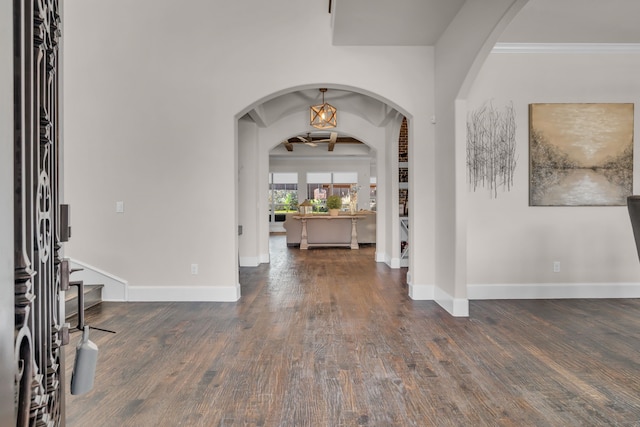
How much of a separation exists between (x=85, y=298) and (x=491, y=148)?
4.44m

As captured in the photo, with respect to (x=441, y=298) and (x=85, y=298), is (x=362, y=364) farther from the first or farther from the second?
(x=85, y=298)

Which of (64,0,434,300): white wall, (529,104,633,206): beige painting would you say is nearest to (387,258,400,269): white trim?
(529,104,633,206): beige painting

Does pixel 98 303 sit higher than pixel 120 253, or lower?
lower

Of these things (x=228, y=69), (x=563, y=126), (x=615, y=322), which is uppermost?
(x=228, y=69)

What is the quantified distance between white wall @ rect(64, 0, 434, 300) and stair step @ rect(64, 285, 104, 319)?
0.82 feet

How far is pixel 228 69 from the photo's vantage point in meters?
4.21

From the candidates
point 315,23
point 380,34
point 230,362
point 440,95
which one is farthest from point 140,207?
point 440,95

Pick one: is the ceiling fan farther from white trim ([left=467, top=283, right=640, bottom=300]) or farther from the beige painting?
white trim ([left=467, top=283, right=640, bottom=300])

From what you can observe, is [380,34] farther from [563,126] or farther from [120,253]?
[120,253]

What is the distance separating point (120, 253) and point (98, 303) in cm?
55

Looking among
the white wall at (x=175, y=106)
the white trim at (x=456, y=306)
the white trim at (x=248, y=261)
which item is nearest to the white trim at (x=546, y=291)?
the white trim at (x=456, y=306)

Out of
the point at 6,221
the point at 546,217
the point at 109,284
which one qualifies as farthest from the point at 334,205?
the point at 6,221

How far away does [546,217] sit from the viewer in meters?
4.29

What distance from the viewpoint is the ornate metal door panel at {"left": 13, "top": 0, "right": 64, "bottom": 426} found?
0.85 metres
